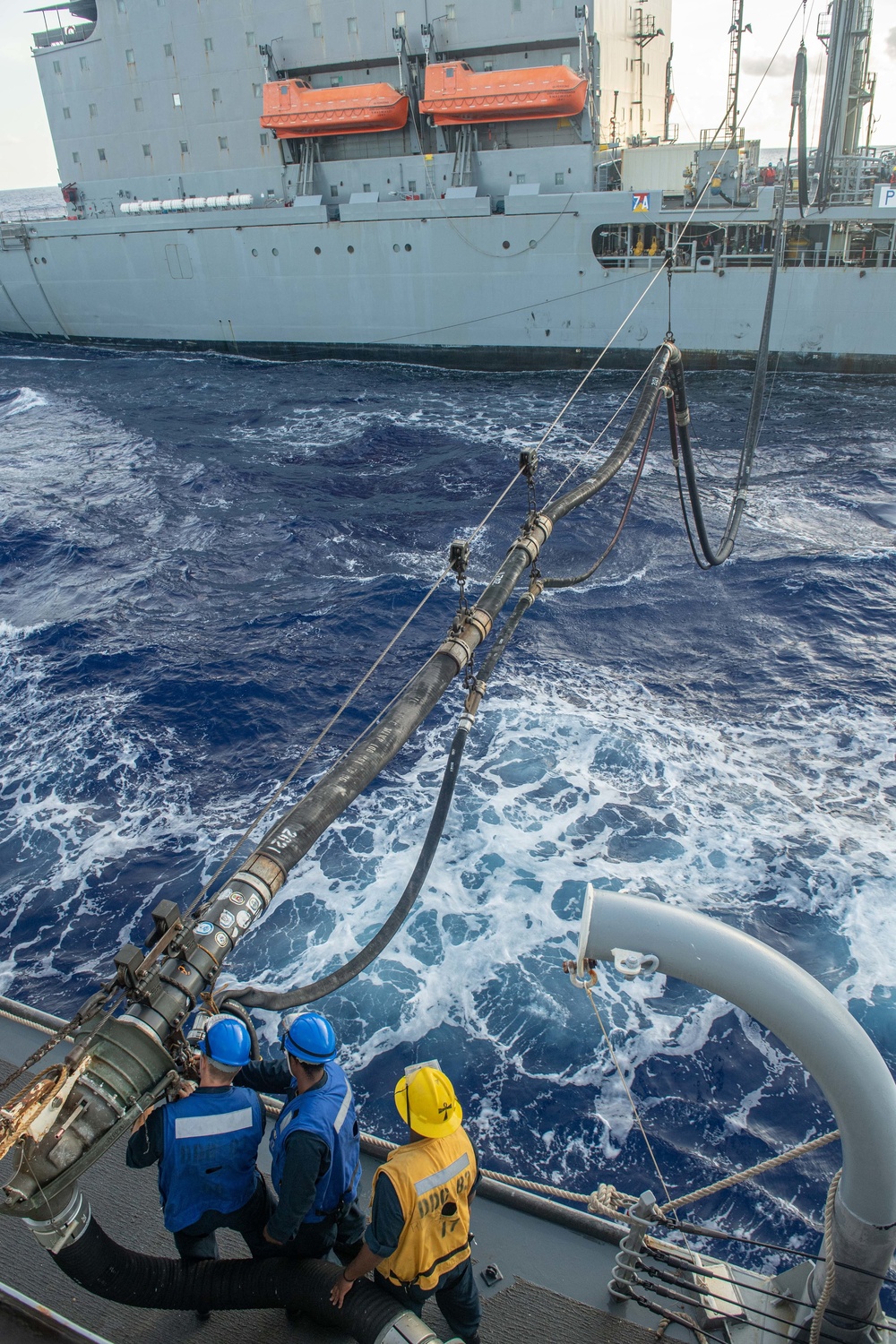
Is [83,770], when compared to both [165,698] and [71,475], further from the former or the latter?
[71,475]

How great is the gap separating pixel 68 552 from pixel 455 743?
44.1 feet

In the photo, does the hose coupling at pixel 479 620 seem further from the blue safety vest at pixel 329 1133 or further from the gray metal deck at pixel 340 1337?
the gray metal deck at pixel 340 1337

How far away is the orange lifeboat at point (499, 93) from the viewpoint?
2208cm

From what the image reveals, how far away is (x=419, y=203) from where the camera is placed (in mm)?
23766

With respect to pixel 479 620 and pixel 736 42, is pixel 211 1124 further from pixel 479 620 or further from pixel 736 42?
pixel 736 42

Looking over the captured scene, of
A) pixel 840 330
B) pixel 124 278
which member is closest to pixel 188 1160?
pixel 840 330

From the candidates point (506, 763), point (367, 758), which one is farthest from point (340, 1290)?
point (506, 763)

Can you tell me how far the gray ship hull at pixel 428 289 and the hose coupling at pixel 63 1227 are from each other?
819 inches

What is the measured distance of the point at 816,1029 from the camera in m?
2.25

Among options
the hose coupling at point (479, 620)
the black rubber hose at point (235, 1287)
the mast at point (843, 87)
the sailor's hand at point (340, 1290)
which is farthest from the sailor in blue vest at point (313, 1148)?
the mast at point (843, 87)

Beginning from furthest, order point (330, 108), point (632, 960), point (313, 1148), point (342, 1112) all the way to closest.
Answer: point (330, 108)
point (342, 1112)
point (313, 1148)
point (632, 960)

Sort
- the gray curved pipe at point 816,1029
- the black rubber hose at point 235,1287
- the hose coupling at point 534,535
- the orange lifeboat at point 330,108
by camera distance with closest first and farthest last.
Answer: the gray curved pipe at point 816,1029 < the black rubber hose at point 235,1287 < the hose coupling at point 534,535 < the orange lifeboat at point 330,108

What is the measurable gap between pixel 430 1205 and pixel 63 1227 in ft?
3.57

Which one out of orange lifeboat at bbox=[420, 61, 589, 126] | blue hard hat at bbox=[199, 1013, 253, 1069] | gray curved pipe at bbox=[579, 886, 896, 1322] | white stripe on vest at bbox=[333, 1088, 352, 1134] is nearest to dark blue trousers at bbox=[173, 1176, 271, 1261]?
white stripe on vest at bbox=[333, 1088, 352, 1134]
